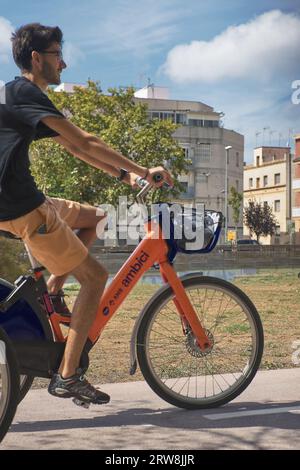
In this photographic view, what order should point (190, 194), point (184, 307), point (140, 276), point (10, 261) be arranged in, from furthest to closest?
point (190, 194) < point (10, 261) < point (184, 307) < point (140, 276)

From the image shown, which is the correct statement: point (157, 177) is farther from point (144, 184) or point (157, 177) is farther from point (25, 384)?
point (25, 384)

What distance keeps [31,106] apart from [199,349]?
5.90ft

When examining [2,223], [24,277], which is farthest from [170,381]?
[2,223]

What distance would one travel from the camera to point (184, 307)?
4.48 meters

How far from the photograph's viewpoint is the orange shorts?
3809 millimetres

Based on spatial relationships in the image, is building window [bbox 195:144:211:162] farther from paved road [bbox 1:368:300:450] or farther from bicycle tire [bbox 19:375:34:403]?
bicycle tire [bbox 19:375:34:403]

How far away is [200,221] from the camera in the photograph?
4.42 metres

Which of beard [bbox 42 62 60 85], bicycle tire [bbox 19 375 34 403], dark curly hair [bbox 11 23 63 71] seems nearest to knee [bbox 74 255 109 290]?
bicycle tire [bbox 19 375 34 403]

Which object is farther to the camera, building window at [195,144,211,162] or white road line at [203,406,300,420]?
building window at [195,144,211,162]

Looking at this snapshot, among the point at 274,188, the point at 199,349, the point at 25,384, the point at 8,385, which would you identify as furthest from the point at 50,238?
the point at 274,188

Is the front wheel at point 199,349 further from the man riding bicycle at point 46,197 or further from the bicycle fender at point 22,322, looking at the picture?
the bicycle fender at point 22,322

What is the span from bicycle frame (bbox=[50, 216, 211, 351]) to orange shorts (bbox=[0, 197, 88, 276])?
0.34 metres
